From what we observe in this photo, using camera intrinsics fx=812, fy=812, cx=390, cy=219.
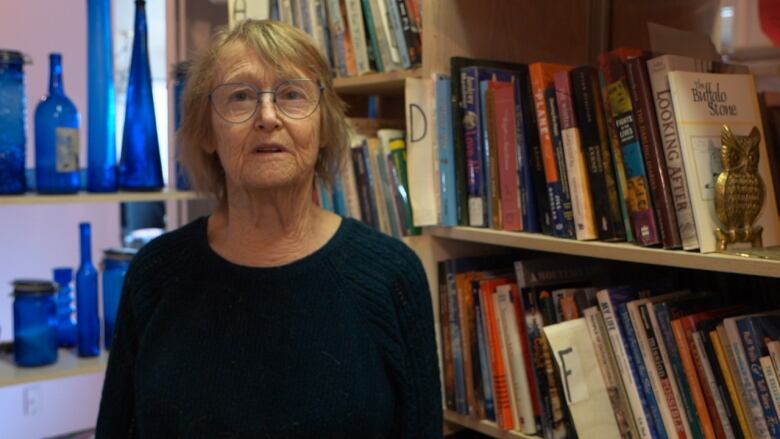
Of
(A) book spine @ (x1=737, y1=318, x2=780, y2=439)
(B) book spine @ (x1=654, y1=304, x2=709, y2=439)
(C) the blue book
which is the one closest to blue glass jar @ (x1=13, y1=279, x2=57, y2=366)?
(C) the blue book

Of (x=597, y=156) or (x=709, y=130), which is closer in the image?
(x=709, y=130)

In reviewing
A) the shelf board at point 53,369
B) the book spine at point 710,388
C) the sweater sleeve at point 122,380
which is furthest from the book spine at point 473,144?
the shelf board at point 53,369

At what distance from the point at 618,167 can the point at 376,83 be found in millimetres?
Answer: 588

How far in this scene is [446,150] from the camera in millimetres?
1486

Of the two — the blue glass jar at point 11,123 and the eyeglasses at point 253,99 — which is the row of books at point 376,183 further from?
the blue glass jar at point 11,123

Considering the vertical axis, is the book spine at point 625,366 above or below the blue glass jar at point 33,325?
below

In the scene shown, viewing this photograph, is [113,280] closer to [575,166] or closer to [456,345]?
[456,345]

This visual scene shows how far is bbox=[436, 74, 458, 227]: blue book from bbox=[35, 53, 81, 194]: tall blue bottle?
2.56 feet

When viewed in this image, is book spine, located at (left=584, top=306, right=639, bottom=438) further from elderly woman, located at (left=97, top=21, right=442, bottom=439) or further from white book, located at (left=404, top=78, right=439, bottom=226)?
white book, located at (left=404, top=78, right=439, bottom=226)

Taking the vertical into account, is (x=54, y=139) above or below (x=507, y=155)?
above

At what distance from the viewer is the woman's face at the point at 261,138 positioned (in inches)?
44.9

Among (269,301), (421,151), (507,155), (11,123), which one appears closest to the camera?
(269,301)

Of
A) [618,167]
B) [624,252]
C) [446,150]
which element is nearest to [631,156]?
[618,167]

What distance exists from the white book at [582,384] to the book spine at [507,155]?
8.9 inches
